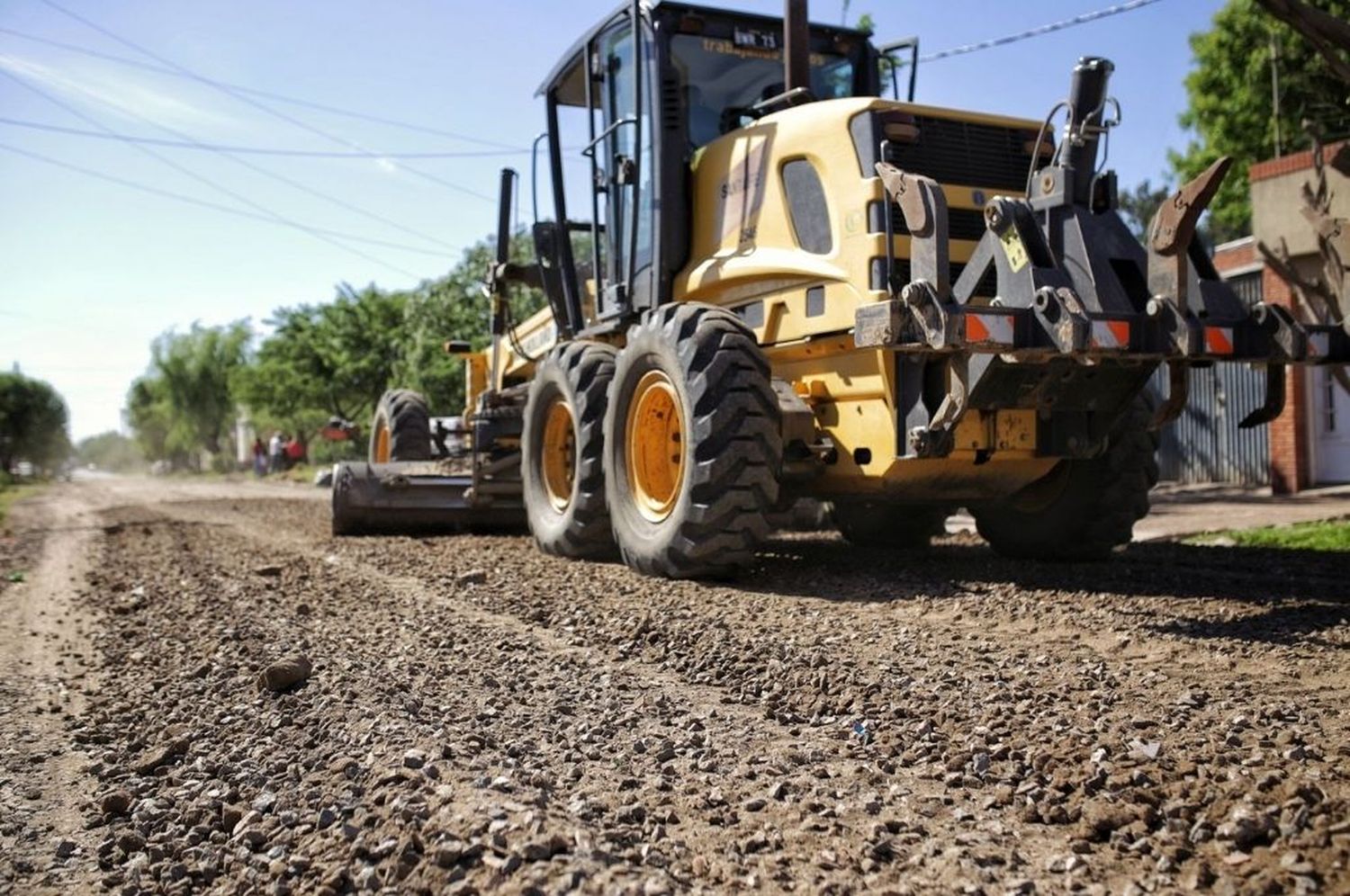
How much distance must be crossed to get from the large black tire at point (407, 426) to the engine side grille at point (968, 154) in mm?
8321

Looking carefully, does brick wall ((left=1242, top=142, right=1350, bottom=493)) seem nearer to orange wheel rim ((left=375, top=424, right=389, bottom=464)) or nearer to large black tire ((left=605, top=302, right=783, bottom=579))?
large black tire ((left=605, top=302, right=783, bottom=579))

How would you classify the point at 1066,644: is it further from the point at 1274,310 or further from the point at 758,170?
the point at 758,170

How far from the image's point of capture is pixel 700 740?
3.67 meters

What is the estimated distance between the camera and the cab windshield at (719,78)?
7.97 metres

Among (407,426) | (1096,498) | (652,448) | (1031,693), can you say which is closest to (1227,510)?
(1096,498)

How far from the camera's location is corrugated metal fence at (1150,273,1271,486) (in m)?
17.2

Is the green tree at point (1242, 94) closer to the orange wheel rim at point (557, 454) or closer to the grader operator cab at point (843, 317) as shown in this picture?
the grader operator cab at point (843, 317)

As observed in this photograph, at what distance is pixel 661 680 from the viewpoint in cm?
460

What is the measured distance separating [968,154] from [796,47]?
1.50 m

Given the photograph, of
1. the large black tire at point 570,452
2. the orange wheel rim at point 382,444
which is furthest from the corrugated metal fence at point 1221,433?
the large black tire at point 570,452

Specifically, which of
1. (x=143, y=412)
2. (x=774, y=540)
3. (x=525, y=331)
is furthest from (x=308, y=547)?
(x=143, y=412)

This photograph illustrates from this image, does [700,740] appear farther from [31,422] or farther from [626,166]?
[31,422]

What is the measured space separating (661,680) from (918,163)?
3665mm

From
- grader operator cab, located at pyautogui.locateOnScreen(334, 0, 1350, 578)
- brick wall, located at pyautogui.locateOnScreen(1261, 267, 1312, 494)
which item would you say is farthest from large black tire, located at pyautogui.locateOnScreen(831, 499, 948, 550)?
brick wall, located at pyautogui.locateOnScreen(1261, 267, 1312, 494)
